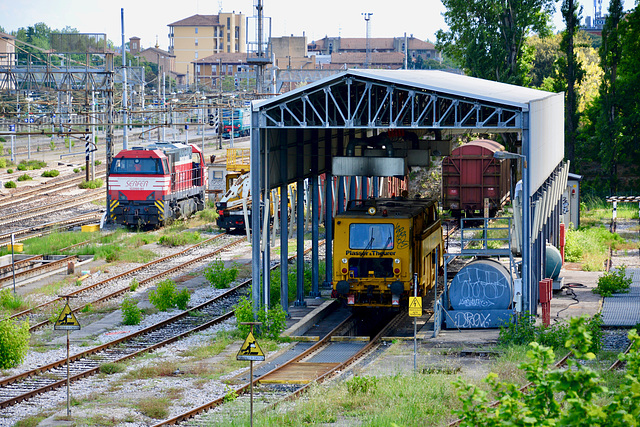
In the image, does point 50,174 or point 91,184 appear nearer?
point 91,184

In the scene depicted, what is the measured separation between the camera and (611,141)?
46781 mm

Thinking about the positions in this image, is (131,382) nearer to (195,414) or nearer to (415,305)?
(195,414)

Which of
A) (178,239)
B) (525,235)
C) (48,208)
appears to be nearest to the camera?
(525,235)

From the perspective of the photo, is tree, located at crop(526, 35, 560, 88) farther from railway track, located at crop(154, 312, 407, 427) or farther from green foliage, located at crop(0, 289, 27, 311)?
green foliage, located at crop(0, 289, 27, 311)

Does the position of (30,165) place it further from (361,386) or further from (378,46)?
(378,46)

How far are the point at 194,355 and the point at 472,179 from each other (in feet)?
73.7

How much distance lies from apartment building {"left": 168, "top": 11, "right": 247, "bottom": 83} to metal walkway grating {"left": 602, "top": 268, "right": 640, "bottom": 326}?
136 metres

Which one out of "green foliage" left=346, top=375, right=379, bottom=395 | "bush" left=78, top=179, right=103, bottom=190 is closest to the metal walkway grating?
"green foliage" left=346, top=375, right=379, bottom=395

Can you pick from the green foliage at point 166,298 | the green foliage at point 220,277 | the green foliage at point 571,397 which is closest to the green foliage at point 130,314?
the green foliage at point 166,298

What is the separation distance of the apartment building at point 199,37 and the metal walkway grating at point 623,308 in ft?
445

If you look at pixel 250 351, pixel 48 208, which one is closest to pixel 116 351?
pixel 250 351

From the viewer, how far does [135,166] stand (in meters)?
34.2

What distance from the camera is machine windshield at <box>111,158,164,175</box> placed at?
34.1m

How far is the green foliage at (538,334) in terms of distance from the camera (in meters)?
17.0
